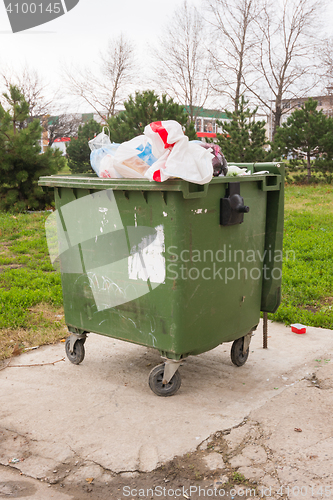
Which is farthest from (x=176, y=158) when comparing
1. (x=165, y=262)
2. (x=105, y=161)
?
(x=105, y=161)

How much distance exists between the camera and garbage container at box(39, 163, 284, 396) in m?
2.52

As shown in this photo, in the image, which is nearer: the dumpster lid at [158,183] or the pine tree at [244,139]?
the dumpster lid at [158,183]

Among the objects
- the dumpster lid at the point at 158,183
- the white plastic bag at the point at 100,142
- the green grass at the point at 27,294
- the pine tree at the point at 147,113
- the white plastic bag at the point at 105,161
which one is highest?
the pine tree at the point at 147,113

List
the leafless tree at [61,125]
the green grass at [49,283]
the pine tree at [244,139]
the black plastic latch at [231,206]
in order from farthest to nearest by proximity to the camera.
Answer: the leafless tree at [61,125]
the pine tree at [244,139]
the green grass at [49,283]
the black plastic latch at [231,206]

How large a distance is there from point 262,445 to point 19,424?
1322mm

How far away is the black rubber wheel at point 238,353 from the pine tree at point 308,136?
14250 mm

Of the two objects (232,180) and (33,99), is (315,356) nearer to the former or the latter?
(232,180)

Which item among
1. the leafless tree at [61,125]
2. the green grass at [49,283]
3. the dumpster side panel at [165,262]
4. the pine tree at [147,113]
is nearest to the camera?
the dumpster side panel at [165,262]

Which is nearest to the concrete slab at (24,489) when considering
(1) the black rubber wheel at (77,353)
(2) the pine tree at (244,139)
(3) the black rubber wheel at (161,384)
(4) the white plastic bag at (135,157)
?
(3) the black rubber wheel at (161,384)

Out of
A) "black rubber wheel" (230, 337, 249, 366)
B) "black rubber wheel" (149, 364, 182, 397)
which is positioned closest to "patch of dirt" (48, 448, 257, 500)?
"black rubber wheel" (149, 364, 182, 397)

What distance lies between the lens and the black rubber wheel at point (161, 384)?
2.77 metres

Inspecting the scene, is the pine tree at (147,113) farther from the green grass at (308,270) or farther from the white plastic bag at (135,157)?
the white plastic bag at (135,157)

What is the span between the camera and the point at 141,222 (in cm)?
261

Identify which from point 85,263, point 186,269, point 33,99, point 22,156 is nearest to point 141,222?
point 186,269
